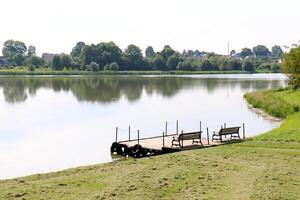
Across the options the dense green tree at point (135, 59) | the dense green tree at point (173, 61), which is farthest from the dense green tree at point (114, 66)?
the dense green tree at point (173, 61)

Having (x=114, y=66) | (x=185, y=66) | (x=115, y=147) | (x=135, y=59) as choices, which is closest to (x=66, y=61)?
(x=114, y=66)

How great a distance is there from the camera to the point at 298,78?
6272 centimetres

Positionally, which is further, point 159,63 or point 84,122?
point 159,63

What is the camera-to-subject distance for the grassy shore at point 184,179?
16.8 meters

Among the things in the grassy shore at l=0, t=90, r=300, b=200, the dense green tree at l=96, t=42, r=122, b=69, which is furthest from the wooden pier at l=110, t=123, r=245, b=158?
the dense green tree at l=96, t=42, r=122, b=69

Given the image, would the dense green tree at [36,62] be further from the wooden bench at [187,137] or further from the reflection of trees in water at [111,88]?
the wooden bench at [187,137]

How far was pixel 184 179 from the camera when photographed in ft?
61.6

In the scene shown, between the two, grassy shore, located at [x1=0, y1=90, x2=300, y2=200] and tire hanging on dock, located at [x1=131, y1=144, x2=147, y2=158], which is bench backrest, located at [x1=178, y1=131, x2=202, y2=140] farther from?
grassy shore, located at [x1=0, y1=90, x2=300, y2=200]

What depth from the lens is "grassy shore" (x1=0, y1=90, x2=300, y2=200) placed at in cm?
1675

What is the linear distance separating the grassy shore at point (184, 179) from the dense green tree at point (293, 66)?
38.8 metres

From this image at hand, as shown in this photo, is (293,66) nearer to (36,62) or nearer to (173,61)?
(173,61)

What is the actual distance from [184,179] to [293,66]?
157 feet

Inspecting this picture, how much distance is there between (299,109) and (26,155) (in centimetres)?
2659

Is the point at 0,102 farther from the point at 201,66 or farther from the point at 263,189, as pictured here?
the point at 201,66
